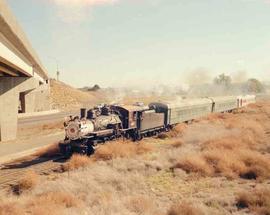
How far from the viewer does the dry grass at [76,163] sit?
1939cm

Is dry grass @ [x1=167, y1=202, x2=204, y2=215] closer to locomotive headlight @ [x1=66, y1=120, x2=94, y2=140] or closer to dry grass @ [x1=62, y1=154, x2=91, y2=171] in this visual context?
dry grass @ [x1=62, y1=154, x2=91, y2=171]

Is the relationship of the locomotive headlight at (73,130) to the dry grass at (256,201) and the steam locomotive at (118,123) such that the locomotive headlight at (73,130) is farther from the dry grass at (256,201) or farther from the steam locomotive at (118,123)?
the dry grass at (256,201)

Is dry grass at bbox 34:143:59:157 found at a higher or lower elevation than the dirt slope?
lower

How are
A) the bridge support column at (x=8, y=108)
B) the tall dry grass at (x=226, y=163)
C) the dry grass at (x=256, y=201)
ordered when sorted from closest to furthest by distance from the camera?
the dry grass at (x=256, y=201)
the tall dry grass at (x=226, y=163)
the bridge support column at (x=8, y=108)

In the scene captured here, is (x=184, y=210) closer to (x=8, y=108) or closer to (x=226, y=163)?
(x=226, y=163)

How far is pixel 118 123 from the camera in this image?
25406mm

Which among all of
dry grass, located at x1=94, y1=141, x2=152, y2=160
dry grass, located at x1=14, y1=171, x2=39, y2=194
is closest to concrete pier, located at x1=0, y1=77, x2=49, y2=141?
dry grass, located at x1=94, y1=141, x2=152, y2=160

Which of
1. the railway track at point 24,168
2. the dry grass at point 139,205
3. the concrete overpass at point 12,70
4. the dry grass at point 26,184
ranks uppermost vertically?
the concrete overpass at point 12,70

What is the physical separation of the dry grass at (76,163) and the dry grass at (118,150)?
1.25m

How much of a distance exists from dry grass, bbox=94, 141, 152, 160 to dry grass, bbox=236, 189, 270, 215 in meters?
9.46

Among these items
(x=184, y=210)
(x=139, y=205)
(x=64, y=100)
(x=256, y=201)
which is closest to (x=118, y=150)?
(x=139, y=205)

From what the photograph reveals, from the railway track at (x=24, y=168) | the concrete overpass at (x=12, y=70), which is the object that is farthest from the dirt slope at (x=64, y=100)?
the railway track at (x=24, y=168)

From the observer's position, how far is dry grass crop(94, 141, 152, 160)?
21422 millimetres

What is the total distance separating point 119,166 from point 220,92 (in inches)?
3617
